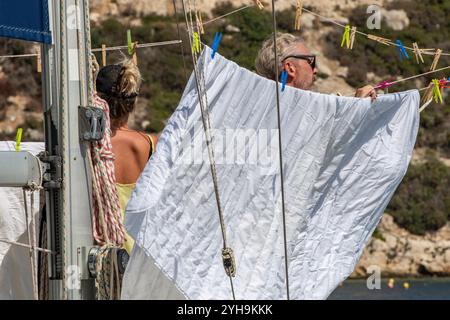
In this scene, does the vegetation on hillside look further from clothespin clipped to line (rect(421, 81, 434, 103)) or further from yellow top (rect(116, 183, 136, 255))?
yellow top (rect(116, 183, 136, 255))

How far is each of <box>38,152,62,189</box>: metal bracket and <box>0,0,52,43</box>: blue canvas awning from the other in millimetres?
372

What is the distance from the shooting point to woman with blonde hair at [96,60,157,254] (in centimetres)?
407

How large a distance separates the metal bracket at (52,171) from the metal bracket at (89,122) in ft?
0.36

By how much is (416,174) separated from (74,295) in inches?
946

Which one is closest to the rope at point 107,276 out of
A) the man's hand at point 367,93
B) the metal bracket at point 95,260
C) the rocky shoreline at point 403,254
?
the metal bracket at point 95,260

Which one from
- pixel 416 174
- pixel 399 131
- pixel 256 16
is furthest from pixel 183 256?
pixel 256 16

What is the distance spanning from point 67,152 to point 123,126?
0.65 metres

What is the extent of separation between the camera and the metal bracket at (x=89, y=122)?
3.54 metres

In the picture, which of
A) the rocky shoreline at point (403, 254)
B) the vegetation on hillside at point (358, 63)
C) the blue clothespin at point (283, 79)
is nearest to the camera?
the blue clothespin at point (283, 79)

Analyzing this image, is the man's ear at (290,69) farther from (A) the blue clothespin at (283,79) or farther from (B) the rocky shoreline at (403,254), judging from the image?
(B) the rocky shoreline at (403,254)

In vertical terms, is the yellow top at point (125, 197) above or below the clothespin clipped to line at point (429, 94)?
below

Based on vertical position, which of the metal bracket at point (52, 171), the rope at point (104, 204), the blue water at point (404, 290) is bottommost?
the blue water at point (404, 290)

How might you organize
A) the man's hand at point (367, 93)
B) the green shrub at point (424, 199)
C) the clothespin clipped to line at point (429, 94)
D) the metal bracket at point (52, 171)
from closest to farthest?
the metal bracket at point (52, 171) → the man's hand at point (367, 93) → the clothespin clipped to line at point (429, 94) → the green shrub at point (424, 199)

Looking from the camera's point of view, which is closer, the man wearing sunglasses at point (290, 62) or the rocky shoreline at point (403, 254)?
the man wearing sunglasses at point (290, 62)
